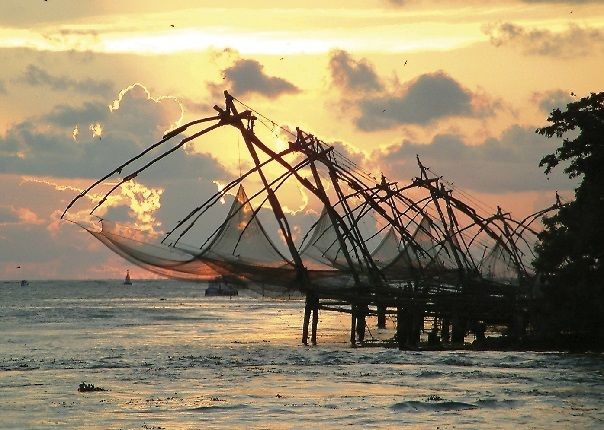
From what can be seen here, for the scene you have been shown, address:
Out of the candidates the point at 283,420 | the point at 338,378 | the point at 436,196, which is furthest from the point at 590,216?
the point at 283,420

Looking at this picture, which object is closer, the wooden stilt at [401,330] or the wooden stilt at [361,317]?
the wooden stilt at [401,330]

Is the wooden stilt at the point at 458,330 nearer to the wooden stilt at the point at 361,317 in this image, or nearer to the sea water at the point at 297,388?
the sea water at the point at 297,388

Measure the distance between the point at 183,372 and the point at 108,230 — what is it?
14.8ft

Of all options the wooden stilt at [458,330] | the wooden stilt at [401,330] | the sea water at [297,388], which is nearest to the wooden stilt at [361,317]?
the sea water at [297,388]

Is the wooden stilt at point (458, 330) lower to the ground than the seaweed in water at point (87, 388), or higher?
higher

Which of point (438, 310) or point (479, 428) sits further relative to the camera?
point (438, 310)

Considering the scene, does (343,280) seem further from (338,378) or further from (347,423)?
(347,423)

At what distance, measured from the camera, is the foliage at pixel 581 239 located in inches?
→ 1148

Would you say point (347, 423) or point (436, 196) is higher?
point (436, 196)

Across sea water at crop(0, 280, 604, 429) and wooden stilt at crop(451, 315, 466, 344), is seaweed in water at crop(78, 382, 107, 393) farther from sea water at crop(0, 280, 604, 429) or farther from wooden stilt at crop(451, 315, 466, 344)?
wooden stilt at crop(451, 315, 466, 344)

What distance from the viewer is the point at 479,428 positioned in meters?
18.6

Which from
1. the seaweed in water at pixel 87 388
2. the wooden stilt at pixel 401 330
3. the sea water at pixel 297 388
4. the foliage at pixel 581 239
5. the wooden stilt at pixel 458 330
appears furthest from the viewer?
the wooden stilt at pixel 458 330

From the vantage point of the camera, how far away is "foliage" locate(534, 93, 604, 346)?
29172mm

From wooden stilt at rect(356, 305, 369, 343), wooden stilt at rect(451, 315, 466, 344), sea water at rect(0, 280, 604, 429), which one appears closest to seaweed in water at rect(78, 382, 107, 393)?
sea water at rect(0, 280, 604, 429)
